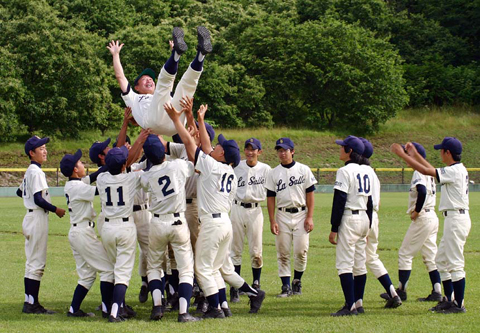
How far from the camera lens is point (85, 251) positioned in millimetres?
8047

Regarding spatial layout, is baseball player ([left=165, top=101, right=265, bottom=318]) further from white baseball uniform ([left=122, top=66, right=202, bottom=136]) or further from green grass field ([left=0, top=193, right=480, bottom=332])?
green grass field ([left=0, top=193, right=480, bottom=332])

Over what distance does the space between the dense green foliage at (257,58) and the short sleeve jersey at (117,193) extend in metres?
35.7

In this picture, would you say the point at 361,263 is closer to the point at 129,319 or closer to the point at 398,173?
the point at 129,319

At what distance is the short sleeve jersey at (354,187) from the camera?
324 inches

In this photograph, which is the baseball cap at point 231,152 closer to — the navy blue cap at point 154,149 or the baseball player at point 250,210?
the navy blue cap at point 154,149

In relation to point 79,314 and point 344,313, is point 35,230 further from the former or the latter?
point 344,313

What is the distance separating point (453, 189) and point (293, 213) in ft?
8.35

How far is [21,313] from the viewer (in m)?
8.18

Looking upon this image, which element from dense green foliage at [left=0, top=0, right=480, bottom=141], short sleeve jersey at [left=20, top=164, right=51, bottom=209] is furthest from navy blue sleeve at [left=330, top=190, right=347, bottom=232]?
dense green foliage at [left=0, top=0, right=480, bottom=141]

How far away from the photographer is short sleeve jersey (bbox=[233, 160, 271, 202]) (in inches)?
401

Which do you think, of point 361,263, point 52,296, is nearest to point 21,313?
point 52,296

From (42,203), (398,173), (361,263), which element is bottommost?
(398,173)

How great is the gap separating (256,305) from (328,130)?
44348 millimetres

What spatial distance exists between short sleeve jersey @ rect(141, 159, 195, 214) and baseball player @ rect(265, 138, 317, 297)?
8.02ft
